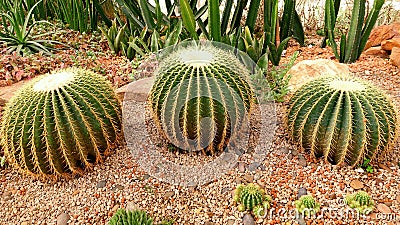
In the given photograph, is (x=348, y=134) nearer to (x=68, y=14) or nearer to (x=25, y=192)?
(x=25, y=192)

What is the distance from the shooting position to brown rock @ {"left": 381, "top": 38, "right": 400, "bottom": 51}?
3598 millimetres

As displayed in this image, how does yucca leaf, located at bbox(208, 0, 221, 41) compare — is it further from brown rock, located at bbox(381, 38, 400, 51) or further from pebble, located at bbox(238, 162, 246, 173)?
brown rock, located at bbox(381, 38, 400, 51)

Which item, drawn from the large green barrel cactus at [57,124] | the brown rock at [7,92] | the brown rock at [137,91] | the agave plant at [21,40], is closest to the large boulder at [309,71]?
the brown rock at [137,91]

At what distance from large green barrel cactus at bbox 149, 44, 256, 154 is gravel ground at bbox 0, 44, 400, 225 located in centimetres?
26

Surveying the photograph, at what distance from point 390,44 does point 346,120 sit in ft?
6.82

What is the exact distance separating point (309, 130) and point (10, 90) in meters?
2.21

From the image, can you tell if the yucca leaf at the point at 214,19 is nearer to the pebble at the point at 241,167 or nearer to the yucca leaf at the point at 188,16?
the yucca leaf at the point at 188,16

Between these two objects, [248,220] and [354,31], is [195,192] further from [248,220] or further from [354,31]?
[354,31]

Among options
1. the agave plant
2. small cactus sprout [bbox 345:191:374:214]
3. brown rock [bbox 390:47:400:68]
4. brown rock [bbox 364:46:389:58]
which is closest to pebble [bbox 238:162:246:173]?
small cactus sprout [bbox 345:191:374:214]

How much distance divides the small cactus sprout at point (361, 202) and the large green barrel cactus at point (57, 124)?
1.33 metres

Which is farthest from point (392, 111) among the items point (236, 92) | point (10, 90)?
point (10, 90)

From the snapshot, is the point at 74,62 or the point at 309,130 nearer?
the point at 309,130

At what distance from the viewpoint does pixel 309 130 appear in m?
2.11

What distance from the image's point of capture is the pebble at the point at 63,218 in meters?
1.96
